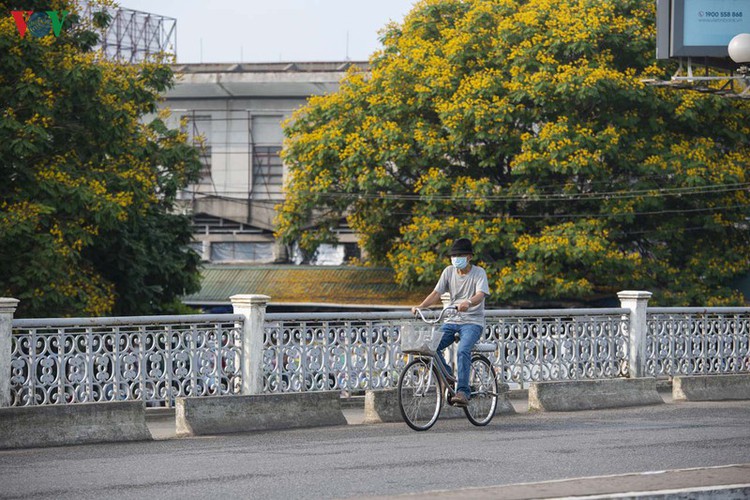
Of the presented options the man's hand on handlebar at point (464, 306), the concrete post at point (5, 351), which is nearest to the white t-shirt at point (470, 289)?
the man's hand on handlebar at point (464, 306)

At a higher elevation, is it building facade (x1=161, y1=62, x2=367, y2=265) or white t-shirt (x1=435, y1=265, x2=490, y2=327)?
Result: building facade (x1=161, y1=62, x2=367, y2=265)

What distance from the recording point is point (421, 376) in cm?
1234

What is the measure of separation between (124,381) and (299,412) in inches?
74.8

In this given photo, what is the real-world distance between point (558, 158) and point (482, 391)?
2046cm

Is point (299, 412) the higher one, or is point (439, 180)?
point (439, 180)

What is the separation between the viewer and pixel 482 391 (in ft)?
42.2

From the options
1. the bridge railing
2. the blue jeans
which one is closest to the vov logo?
the bridge railing

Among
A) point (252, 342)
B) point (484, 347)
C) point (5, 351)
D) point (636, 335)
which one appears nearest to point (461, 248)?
point (484, 347)

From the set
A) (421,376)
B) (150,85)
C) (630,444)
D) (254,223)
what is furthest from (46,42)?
(254,223)

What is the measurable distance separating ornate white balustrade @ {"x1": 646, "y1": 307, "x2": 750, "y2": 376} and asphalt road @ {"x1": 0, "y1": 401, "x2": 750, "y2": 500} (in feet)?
9.92

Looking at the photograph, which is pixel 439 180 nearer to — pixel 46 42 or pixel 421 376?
pixel 46 42

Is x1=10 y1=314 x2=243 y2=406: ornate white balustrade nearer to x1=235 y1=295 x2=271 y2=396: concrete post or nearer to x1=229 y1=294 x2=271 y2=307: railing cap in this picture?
x1=235 y1=295 x2=271 y2=396: concrete post

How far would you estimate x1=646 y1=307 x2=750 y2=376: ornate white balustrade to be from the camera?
16250mm

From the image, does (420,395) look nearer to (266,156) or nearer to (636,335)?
(636,335)
